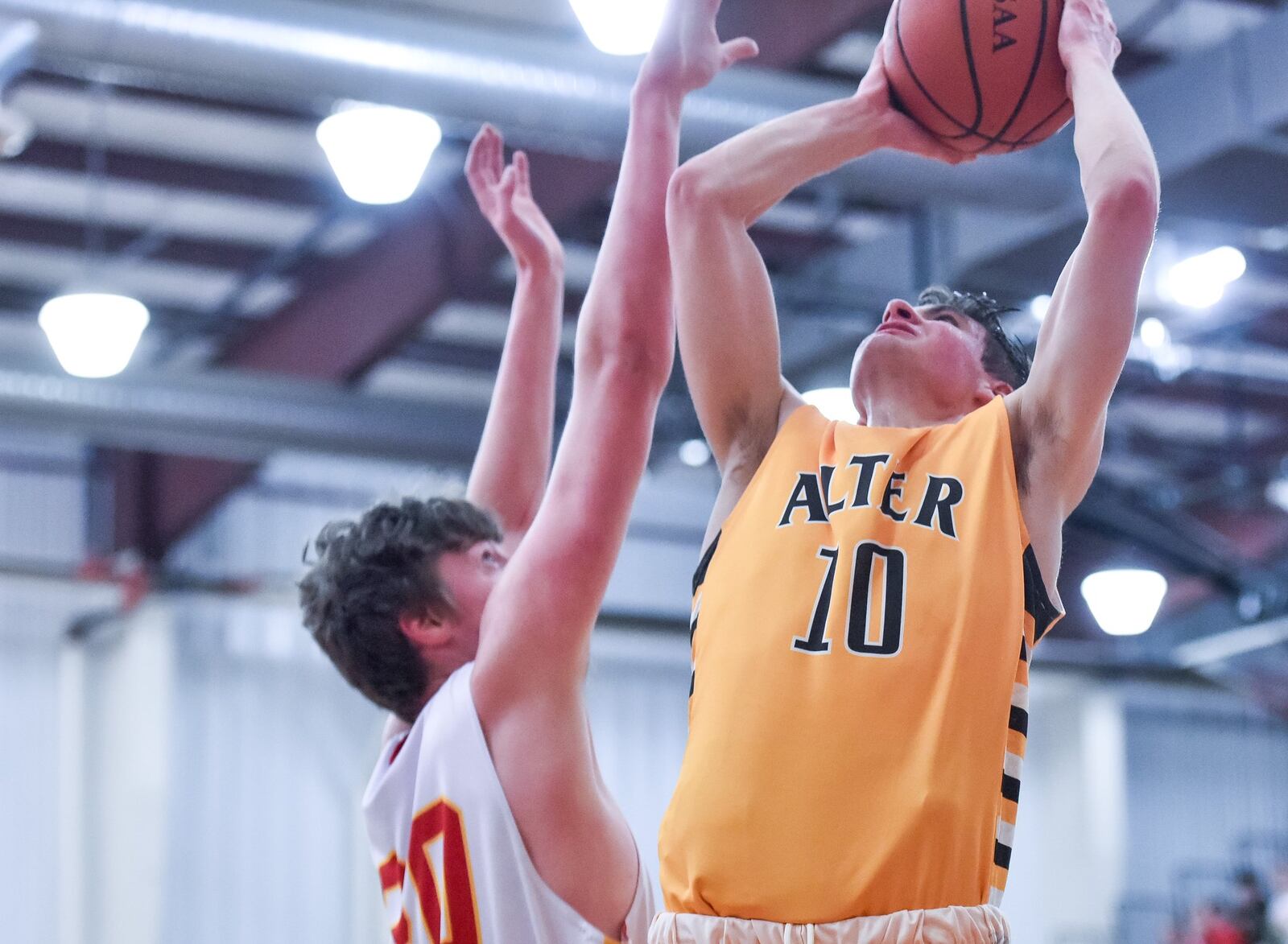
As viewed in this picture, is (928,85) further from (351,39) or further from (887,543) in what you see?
(351,39)

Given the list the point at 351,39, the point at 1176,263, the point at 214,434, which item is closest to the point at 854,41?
the point at 1176,263

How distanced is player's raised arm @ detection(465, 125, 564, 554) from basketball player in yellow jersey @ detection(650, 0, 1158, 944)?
834 mm

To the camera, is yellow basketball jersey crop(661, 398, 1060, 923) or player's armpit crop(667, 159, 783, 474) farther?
player's armpit crop(667, 159, 783, 474)

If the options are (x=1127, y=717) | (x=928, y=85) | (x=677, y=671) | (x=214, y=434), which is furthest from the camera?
(x=1127, y=717)

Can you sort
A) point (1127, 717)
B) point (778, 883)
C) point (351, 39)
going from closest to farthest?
point (778, 883)
point (351, 39)
point (1127, 717)

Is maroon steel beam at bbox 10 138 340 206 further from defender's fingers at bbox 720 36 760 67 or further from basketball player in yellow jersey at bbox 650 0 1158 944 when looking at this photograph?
basketball player in yellow jersey at bbox 650 0 1158 944

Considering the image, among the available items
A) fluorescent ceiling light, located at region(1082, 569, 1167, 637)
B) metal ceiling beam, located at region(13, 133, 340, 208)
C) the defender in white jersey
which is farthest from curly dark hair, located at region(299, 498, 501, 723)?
fluorescent ceiling light, located at region(1082, 569, 1167, 637)

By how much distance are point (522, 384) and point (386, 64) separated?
129 inches

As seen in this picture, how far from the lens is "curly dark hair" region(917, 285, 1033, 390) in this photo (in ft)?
9.01

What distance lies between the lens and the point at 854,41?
8.55 m

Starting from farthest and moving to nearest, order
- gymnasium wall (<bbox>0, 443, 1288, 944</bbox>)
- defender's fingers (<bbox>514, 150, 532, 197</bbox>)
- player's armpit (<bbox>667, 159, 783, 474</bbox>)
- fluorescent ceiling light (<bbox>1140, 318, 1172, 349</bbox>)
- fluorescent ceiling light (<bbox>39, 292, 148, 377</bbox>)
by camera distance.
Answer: gymnasium wall (<bbox>0, 443, 1288, 944</bbox>) < fluorescent ceiling light (<bbox>1140, 318, 1172, 349</bbox>) < fluorescent ceiling light (<bbox>39, 292, 148, 377</bbox>) < defender's fingers (<bbox>514, 150, 532, 197</bbox>) < player's armpit (<bbox>667, 159, 783, 474</bbox>)

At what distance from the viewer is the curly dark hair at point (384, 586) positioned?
114 inches

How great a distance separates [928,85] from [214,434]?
7.25 meters

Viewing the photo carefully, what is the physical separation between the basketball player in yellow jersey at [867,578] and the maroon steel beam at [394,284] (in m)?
4.95
